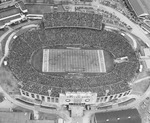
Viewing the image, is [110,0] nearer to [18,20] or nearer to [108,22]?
[108,22]

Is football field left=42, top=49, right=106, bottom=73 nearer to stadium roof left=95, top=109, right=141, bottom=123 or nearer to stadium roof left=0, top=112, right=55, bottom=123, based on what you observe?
stadium roof left=95, top=109, right=141, bottom=123

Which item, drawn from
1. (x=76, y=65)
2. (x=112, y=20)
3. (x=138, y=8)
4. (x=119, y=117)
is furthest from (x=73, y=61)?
(x=138, y=8)

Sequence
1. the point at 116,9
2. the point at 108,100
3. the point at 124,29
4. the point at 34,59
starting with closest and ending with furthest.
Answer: the point at 108,100, the point at 34,59, the point at 124,29, the point at 116,9

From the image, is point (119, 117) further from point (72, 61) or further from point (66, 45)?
point (66, 45)

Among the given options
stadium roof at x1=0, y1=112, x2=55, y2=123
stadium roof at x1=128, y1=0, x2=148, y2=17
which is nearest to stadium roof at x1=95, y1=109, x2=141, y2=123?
stadium roof at x1=0, y1=112, x2=55, y2=123

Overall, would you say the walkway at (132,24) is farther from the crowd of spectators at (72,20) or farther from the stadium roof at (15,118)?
the stadium roof at (15,118)

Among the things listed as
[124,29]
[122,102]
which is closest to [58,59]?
[122,102]


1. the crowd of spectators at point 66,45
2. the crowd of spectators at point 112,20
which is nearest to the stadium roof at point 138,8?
the crowd of spectators at point 112,20
